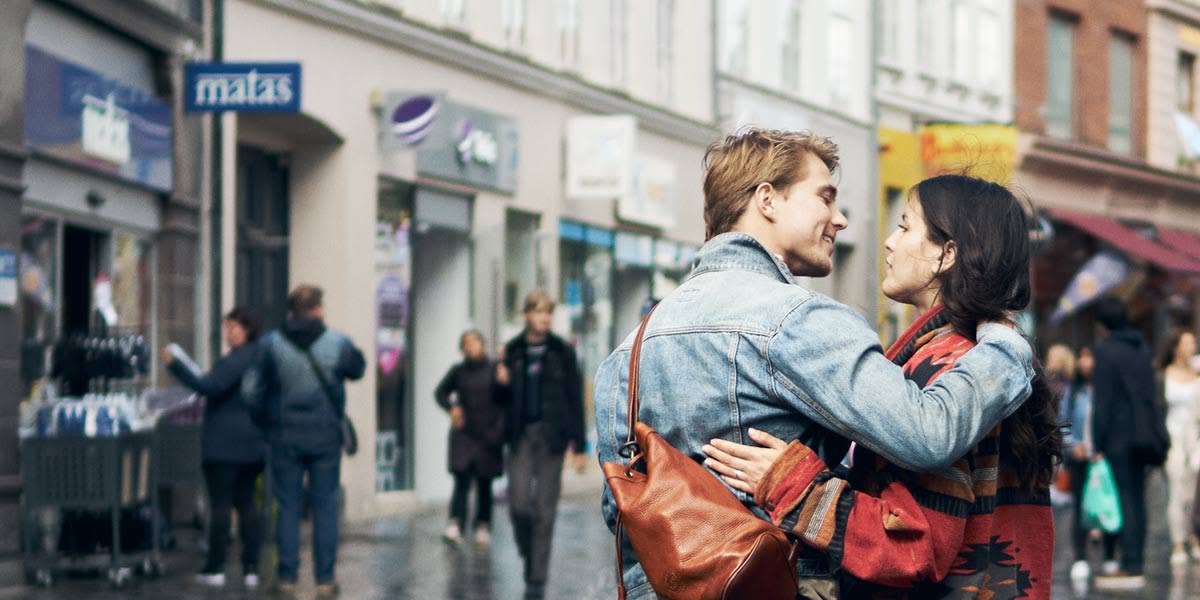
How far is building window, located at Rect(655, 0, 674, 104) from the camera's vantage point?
28188 mm

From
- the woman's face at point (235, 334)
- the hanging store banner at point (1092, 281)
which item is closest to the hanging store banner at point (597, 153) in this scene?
the woman's face at point (235, 334)

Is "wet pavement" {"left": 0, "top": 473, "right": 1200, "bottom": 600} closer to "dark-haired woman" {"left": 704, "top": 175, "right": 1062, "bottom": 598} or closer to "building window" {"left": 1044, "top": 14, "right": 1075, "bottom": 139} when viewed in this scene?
"dark-haired woman" {"left": 704, "top": 175, "right": 1062, "bottom": 598}

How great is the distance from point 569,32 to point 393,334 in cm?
582

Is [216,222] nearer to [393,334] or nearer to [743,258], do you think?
[393,334]

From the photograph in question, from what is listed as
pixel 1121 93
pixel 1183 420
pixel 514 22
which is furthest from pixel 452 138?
pixel 1121 93

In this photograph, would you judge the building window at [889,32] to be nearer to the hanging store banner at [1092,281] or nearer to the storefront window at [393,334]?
the hanging store banner at [1092,281]

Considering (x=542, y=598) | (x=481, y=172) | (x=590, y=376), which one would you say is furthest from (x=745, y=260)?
(x=590, y=376)

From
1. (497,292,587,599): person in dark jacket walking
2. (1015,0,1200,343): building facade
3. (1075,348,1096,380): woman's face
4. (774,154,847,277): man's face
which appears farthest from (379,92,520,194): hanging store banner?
(774,154,847,277): man's face

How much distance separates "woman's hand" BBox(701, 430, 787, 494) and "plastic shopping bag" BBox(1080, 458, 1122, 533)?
10444mm

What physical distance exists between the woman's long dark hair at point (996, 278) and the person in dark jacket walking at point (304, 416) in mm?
8903

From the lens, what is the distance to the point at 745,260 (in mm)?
3525

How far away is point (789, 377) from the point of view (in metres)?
3.28

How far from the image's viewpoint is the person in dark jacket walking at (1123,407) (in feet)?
43.2

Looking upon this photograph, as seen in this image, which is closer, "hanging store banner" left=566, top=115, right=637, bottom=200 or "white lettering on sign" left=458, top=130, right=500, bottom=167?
"white lettering on sign" left=458, top=130, right=500, bottom=167
